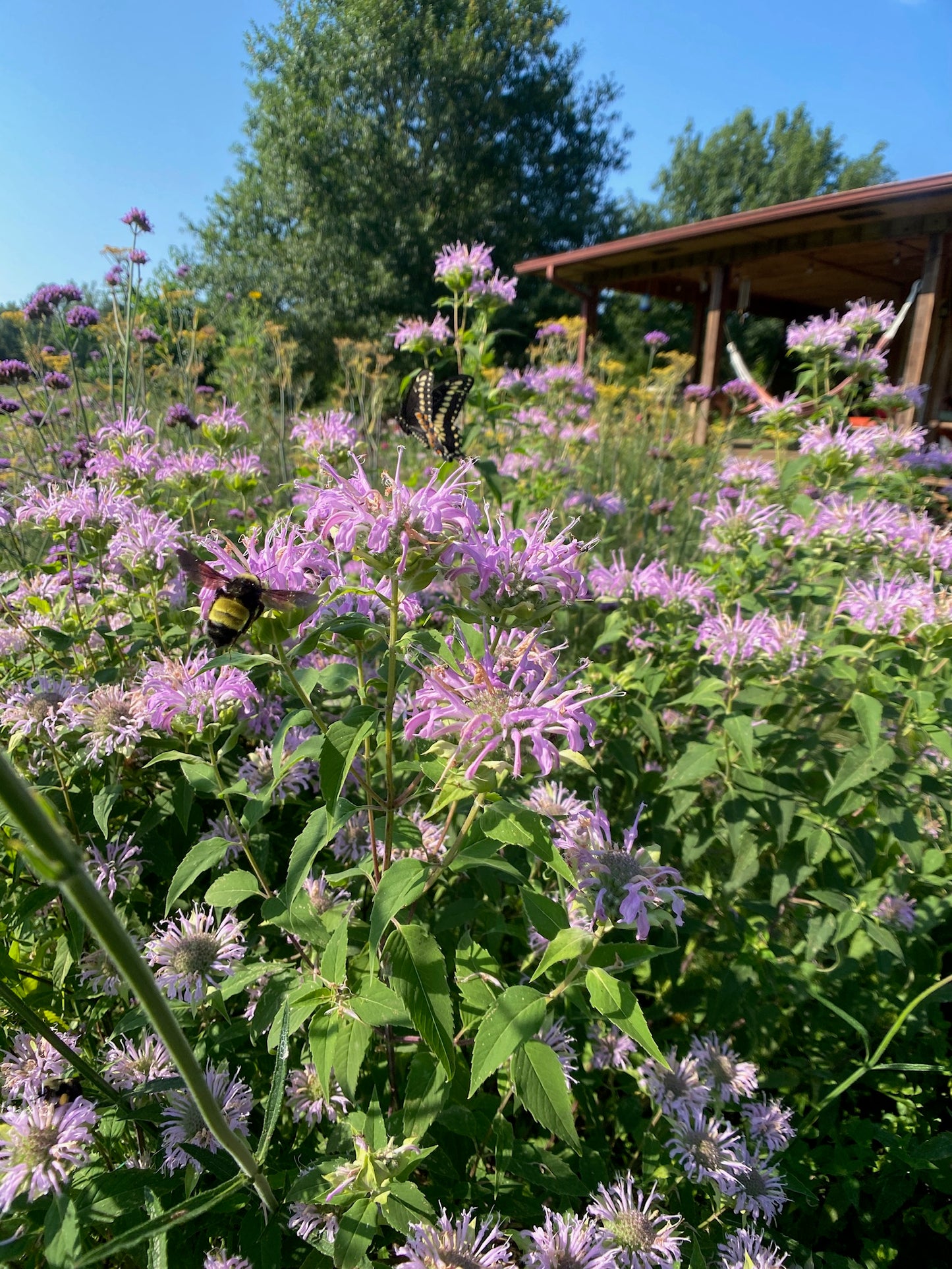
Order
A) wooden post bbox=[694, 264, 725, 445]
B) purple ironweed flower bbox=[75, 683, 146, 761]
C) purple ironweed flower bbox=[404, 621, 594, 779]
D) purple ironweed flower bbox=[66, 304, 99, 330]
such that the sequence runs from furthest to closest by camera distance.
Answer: wooden post bbox=[694, 264, 725, 445]
purple ironweed flower bbox=[66, 304, 99, 330]
purple ironweed flower bbox=[75, 683, 146, 761]
purple ironweed flower bbox=[404, 621, 594, 779]

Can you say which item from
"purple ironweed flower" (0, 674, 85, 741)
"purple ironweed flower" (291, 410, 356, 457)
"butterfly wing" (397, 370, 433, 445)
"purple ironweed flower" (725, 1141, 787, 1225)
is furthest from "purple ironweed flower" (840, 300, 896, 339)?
"purple ironweed flower" (0, 674, 85, 741)

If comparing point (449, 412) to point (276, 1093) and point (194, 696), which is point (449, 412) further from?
point (276, 1093)

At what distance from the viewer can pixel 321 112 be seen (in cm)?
2125

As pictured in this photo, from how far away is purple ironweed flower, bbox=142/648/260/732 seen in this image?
4.43 feet

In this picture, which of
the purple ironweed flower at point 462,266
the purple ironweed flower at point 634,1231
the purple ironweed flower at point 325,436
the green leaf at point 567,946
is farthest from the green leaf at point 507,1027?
the purple ironweed flower at point 462,266

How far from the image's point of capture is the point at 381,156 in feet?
69.1

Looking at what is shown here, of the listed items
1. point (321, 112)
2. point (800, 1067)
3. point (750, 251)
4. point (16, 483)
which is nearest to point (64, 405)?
point (16, 483)

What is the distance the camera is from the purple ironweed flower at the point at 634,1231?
1.17 metres

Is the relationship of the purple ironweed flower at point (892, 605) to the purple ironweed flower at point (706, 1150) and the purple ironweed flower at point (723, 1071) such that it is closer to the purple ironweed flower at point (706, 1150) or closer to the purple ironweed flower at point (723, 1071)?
the purple ironweed flower at point (723, 1071)

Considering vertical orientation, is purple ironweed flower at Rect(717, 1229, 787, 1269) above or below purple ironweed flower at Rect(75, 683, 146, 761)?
below

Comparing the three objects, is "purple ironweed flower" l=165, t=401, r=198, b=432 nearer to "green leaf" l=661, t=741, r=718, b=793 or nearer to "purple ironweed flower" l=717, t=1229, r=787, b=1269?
"green leaf" l=661, t=741, r=718, b=793

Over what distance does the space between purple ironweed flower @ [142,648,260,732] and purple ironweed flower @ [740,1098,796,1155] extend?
145 centimetres

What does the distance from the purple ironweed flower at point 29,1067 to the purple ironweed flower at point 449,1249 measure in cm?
64

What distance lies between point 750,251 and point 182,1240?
1212cm
